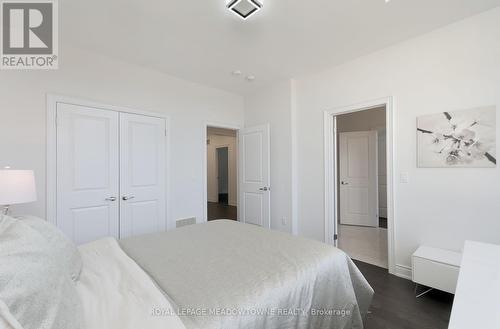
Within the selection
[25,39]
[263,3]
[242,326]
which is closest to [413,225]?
[242,326]

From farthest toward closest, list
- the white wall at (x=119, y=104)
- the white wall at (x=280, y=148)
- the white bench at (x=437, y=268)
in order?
1. the white wall at (x=280, y=148)
2. the white wall at (x=119, y=104)
3. the white bench at (x=437, y=268)

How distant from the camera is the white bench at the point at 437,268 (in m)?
1.99

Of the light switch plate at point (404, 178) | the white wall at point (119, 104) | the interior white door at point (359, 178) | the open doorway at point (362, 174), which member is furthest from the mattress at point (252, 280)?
the interior white door at point (359, 178)

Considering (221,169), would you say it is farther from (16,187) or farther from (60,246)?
(60,246)

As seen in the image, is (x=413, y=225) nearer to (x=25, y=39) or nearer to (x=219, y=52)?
(x=219, y=52)

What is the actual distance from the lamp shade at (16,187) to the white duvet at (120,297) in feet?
3.34

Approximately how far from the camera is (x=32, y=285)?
697mm

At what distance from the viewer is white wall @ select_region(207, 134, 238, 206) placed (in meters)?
7.74

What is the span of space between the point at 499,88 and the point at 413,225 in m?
1.49

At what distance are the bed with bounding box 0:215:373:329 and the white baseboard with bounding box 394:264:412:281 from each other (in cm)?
124

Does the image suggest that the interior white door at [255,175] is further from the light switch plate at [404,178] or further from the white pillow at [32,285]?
the white pillow at [32,285]

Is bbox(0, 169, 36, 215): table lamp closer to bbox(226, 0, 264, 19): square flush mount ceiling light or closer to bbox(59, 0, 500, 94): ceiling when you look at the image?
bbox(59, 0, 500, 94): ceiling

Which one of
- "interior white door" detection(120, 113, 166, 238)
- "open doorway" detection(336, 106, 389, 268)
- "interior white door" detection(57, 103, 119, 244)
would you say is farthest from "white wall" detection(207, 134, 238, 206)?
"interior white door" detection(57, 103, 119, 244)

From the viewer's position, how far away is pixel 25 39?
2232mm
